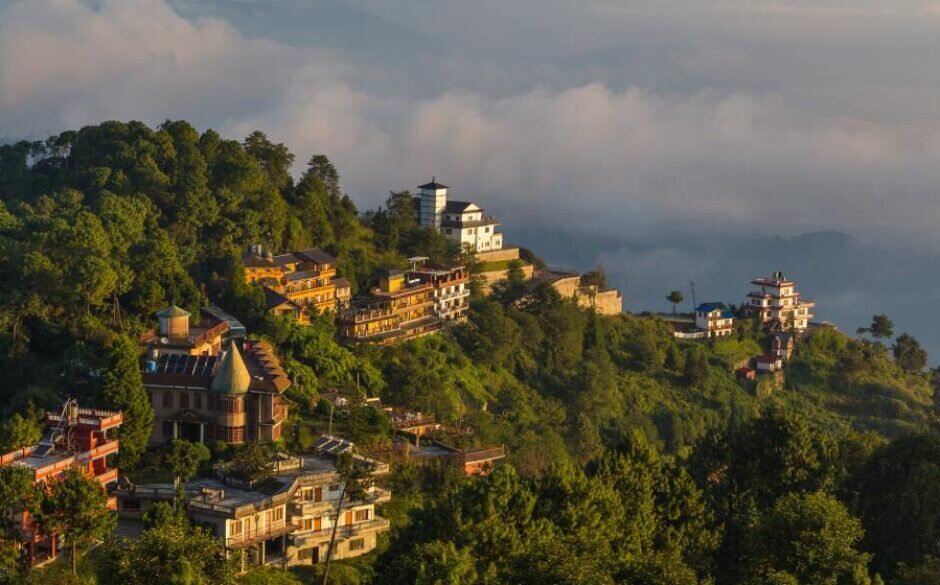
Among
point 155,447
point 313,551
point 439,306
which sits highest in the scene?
point 439,306

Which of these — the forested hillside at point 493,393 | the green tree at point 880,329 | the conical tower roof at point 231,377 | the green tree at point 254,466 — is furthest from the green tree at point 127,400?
the green tree at point 880,329

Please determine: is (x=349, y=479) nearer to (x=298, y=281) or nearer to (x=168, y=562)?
(x=168, y=562)

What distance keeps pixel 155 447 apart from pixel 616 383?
26612 millimetres

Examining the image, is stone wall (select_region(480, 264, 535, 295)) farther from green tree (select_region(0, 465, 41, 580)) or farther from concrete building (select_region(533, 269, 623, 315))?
green tree (select_region(0, 465, 41, 580))

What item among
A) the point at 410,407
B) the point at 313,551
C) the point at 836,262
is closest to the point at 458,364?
the point at 410,407

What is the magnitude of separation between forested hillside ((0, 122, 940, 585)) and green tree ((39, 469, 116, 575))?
4.64 feet

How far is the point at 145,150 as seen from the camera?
5278cm

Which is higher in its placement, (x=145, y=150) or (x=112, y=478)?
(x=145, y=150)

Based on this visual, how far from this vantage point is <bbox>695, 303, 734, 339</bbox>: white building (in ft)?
222

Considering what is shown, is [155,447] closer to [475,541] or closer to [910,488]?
[475,541]

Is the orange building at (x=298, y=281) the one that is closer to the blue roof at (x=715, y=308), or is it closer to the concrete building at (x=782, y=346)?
the blue roof at (x=715, y=308)

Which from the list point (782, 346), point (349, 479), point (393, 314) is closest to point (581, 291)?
point (782, 346)

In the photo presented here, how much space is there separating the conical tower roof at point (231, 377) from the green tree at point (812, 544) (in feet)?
47.2

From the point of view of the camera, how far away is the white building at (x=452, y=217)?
6391 centimetres
